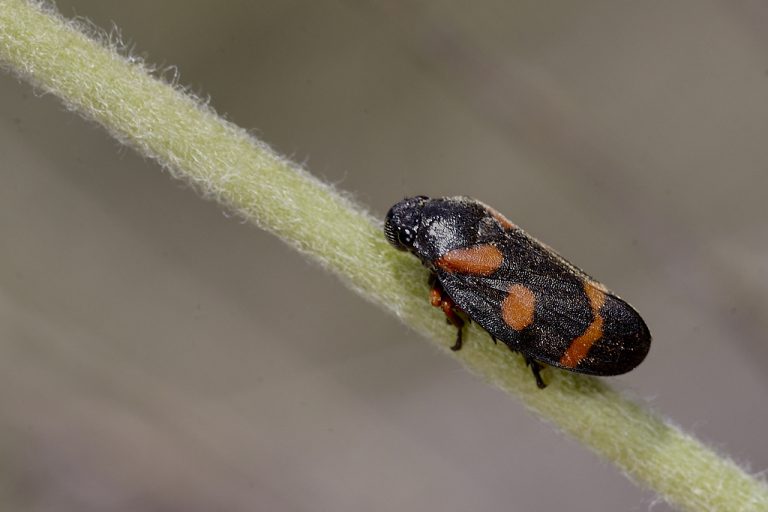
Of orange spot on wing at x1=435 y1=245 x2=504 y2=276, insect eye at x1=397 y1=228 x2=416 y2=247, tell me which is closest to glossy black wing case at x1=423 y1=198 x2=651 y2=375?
orange spot on wing at x1=435 y1=245 x2=504 y2=276

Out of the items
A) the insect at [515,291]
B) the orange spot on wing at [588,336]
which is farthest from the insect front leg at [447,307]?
the orange spot on wing at [588,336]

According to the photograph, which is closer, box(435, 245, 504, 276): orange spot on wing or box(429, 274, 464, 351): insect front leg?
box(429, 274, 464, 351): insect front leg

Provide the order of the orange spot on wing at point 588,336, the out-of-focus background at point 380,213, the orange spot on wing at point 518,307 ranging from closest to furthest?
the orange spot on wing at point 588,336 → the orange spot on wing at point 518,307 → the out-of-focus background at point 380,213

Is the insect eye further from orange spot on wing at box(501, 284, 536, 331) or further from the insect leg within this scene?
the insect leg

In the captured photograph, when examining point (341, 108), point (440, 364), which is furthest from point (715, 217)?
point (341, 108)

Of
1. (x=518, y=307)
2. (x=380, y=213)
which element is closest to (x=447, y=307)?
(x=518, y=307)

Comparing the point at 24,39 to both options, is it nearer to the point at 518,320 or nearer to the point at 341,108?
the point at 518,320

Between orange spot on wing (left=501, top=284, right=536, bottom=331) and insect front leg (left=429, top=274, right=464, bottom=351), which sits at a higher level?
orange spot on wing (left=501, top=284, right=536, bottom=331)

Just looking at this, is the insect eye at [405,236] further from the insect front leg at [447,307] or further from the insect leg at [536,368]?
the insect leg at [536,368]
